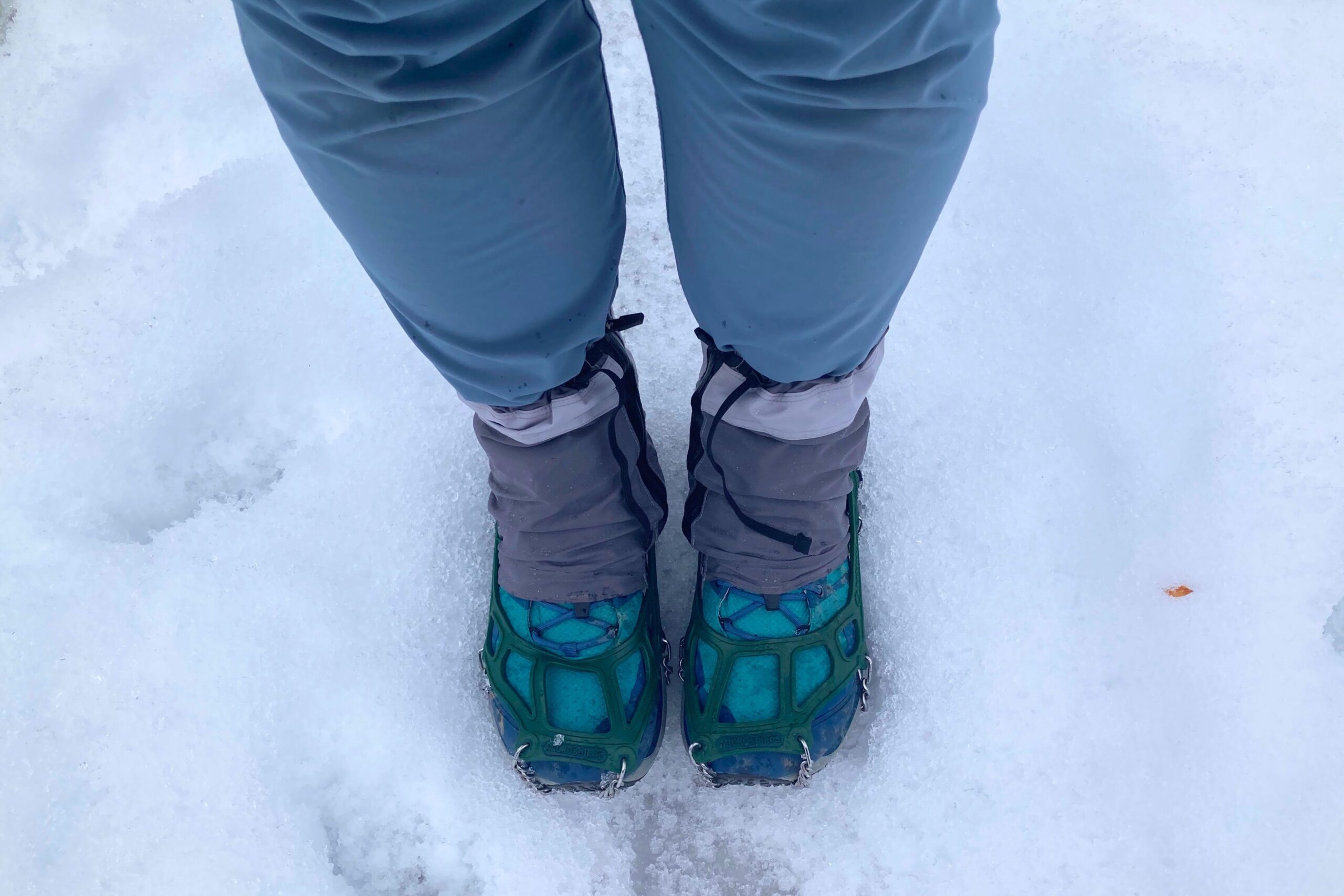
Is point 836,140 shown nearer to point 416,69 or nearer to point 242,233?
point 416,69

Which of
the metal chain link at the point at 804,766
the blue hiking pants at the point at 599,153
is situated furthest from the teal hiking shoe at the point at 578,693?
the blue hiking pants at the point at 599,153

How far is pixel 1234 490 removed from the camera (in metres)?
0.78

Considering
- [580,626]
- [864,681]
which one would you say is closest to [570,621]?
[580,626]

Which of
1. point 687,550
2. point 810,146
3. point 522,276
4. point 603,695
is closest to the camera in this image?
point 810,146

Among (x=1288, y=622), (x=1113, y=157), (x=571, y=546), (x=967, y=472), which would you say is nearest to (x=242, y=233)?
(x=571, y=546)

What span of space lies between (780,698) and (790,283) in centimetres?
36

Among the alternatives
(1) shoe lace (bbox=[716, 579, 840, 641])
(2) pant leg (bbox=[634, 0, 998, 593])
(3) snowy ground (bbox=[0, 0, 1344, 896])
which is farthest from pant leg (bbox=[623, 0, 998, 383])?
(3) snowy ground (bbox=[0, 0, 1344, 896])

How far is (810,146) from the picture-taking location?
1.24 feet

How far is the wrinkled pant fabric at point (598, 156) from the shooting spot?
13.3 inches

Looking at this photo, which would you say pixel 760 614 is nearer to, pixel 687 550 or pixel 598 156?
pixel 687 550

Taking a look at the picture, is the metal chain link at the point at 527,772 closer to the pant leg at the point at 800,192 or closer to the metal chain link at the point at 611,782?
the metal chain link at the point at 611,782

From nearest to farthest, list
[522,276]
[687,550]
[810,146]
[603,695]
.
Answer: [810,146] → [522,276] → [603,695] → [687,550]

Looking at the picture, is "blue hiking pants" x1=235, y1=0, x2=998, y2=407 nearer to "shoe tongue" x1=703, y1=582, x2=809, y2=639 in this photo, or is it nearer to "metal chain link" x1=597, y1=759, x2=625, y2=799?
"shoe tongue" x1=703, y1=582, x2=809, y2=639

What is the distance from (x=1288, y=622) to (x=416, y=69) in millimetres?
798
